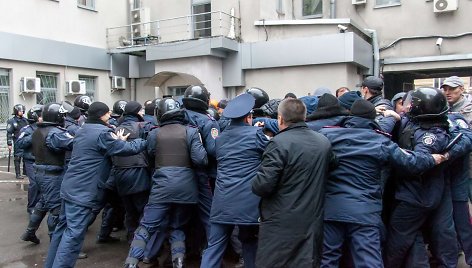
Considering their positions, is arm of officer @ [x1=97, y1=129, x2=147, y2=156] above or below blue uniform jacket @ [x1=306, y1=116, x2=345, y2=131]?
below

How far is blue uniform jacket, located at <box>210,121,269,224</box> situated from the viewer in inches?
158

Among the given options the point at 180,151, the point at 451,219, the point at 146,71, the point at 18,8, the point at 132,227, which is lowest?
the point at 132,227

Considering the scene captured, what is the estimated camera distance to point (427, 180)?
158 inches

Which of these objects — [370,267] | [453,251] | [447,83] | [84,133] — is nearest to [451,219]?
[453,251]

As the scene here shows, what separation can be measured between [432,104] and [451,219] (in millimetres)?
1132

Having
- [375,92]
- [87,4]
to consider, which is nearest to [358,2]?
[87,4]

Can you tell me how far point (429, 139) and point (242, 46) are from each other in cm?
1028

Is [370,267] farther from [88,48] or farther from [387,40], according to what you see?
[88,48]

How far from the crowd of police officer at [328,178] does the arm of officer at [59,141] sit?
0.5 inches

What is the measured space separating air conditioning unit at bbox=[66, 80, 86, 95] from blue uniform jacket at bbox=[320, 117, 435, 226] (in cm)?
1242

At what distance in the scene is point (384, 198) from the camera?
177 inches

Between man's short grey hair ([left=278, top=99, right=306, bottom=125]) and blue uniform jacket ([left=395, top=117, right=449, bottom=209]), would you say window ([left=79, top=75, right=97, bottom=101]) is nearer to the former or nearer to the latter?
man's short grey hair ([left=278, top=99, right=306, bottom=125])

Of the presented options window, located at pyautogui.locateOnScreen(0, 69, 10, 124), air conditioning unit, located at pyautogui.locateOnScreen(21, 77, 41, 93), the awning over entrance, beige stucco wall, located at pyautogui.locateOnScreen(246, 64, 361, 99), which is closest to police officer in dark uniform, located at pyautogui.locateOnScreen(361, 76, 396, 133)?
beige stucco wall, located at pyautogui.locateOnScreen(246, 64, 361, 99)

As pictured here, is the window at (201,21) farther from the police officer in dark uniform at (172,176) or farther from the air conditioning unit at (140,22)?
the police officer in dark uniform at (172,176)
